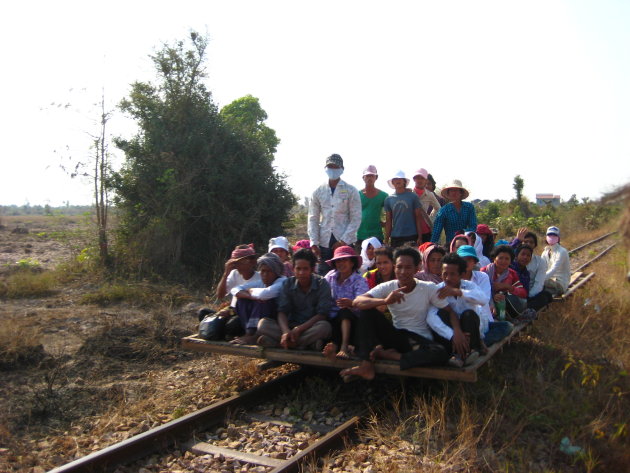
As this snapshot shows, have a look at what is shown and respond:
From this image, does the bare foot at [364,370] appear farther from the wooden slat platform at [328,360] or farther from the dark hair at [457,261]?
the dark hair at [457,261]

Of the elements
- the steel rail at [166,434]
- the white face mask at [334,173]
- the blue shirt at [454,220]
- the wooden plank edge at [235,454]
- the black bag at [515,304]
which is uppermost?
the white face mask at [334,173]

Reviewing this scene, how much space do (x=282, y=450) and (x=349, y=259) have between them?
1917 mm

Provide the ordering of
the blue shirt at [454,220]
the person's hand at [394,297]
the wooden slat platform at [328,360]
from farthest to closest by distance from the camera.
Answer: the blue shirt at [454,220] → the person's hand at [394,297] → the wooden slat platform at [328,360]

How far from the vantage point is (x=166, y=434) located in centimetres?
441

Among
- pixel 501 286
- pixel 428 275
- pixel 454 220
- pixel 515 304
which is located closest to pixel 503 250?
pixel 501 286

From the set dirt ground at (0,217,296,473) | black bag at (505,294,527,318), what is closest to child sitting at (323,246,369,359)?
dirt ground at (0,217,296,473)

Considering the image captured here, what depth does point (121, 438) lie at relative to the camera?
14.9 feet

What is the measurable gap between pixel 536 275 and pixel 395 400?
2.90m

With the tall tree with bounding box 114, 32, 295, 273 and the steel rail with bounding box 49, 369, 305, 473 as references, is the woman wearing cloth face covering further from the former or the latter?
the tall tree with bounding box 114, 32, 295, 273

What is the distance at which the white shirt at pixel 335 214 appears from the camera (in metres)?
6.87

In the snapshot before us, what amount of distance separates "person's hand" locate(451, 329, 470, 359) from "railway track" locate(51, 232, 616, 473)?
1.52ft

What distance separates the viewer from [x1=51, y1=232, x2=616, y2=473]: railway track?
4.04 m

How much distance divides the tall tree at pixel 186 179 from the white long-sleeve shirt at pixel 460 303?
7827 mm

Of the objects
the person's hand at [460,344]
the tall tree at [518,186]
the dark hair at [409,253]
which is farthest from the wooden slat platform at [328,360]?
the tall tree at [518,186]
